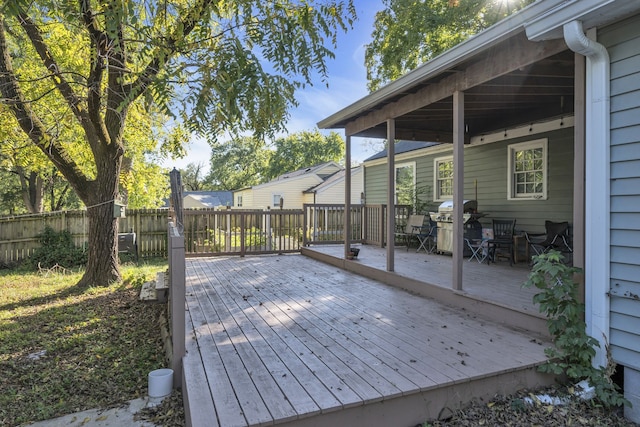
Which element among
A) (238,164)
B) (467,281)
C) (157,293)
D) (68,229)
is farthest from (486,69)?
(238,164)

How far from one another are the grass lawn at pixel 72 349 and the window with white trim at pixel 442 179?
6.42 metres

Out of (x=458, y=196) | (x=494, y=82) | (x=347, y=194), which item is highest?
(x=494, y=82)

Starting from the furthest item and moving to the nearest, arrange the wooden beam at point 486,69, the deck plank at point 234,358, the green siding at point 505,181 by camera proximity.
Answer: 1. the green siding at point 505,181
2. the wooden beam at point 486,69
3. the deck plank at point 234,358

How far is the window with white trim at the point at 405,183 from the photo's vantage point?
30.9 ft

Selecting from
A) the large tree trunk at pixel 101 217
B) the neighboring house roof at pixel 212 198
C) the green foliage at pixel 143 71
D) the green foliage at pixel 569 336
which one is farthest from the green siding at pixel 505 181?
the neighboring house roof at pixel 212 198

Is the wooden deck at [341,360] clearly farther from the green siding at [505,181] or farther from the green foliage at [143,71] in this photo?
the green siding at [505,181]

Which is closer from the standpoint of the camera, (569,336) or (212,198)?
(569,336)

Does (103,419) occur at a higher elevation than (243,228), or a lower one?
lower

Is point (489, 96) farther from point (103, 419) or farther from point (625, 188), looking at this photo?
point (103, 419)

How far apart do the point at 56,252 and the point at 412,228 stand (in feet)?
27.2

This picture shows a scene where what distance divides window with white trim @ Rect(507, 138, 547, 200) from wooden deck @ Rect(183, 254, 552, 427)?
3.56 meters

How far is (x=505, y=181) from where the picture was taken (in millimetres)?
6973

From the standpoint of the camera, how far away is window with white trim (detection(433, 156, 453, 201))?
27.7ft

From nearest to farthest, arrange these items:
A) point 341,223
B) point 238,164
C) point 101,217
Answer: point 101,217, point 341,223, point 238,164
